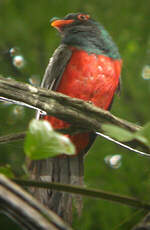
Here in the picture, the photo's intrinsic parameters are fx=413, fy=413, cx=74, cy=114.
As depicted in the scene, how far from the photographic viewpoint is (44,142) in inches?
52.1

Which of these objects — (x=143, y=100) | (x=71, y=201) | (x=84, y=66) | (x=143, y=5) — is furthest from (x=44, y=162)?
(x=143, y=5)

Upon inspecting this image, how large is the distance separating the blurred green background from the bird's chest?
66 centimetres

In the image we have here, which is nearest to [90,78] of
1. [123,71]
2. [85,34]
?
[85,34]

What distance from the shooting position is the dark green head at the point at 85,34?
410cm

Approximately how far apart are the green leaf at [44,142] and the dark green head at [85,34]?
2.76 m

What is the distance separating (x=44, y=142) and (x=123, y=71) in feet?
12.6

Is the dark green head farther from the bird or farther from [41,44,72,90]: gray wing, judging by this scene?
[41,44,72,90]: gray wing

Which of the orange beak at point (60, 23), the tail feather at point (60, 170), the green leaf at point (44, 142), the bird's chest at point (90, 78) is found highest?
the green leaf at point (44, 142)

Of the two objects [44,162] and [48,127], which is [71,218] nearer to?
[44,162]

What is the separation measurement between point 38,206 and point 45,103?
3.30ft

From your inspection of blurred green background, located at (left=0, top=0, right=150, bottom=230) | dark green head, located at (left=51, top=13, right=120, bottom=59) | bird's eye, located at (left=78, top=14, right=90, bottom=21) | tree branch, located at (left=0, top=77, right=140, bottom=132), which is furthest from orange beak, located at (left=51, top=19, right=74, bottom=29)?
tree branch, located at (left=0, top=77, right=140, bottom=132)

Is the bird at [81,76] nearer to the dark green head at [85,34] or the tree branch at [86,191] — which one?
the dark green head at [85,34]

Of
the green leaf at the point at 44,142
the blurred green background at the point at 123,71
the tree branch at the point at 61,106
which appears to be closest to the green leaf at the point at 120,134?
the green leaf at the point at 44,142

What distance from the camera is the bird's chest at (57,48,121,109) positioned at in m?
3.87
